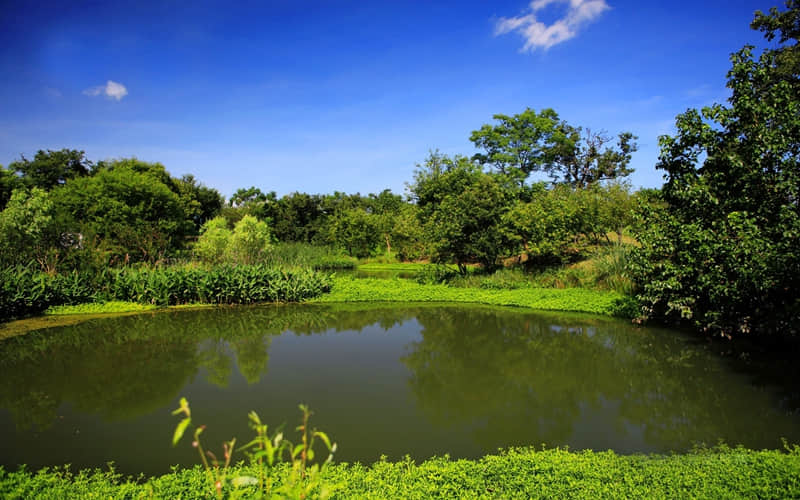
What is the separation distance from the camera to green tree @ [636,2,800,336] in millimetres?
7477

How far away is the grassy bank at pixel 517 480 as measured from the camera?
364cm

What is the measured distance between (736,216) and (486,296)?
7775 mm

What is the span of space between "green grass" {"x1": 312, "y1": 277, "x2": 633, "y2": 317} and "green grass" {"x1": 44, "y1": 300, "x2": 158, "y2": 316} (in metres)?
5.37

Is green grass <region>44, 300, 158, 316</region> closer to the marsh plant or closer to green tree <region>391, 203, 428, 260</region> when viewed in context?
the marsh plant

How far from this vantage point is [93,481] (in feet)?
13.3

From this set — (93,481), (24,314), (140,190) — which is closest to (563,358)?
(93,481)

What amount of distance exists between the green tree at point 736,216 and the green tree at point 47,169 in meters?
34.2

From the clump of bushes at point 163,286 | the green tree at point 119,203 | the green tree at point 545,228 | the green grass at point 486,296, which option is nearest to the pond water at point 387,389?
the green grass at point 486,296

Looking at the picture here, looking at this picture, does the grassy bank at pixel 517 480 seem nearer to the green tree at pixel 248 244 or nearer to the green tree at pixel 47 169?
the green tree at pixel 248 244

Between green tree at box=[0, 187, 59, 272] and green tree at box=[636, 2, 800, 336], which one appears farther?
green tree at box=[0, 187, 59, 272]

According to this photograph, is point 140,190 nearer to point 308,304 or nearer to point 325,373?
point 308,304

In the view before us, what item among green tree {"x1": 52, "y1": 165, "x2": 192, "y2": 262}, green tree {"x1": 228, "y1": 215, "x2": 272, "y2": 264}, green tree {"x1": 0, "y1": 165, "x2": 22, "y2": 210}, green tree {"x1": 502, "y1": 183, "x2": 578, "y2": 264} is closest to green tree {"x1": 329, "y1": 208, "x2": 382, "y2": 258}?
green tree {"x1": 52, "y1": 165, "x2": 192, "y2": 262}

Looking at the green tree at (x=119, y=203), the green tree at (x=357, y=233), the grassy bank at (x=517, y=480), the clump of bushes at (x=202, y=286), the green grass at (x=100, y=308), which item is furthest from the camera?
the green tree at (x=357, y=233)

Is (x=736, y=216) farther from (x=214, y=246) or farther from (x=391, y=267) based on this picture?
(x=391, y=267)
